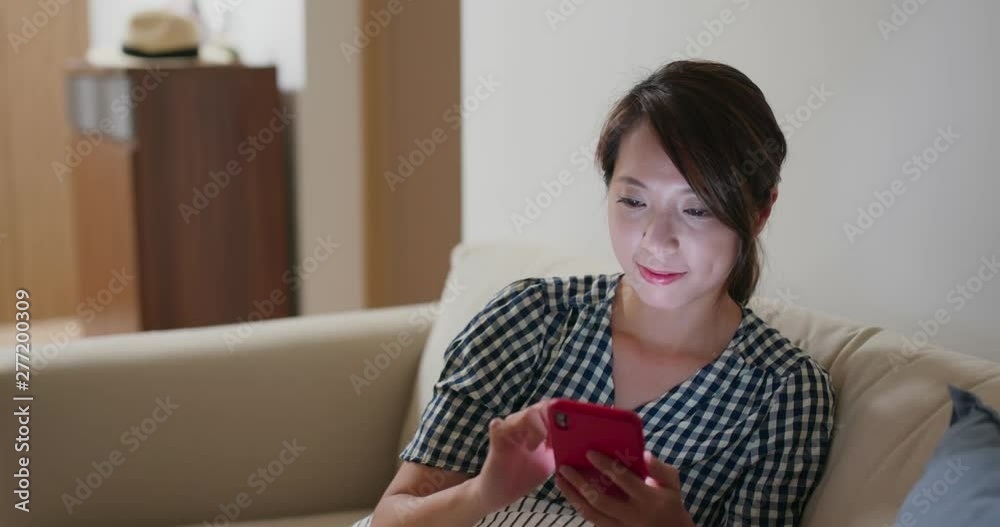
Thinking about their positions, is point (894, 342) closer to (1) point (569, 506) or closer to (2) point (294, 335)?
(1) point (569, 506)

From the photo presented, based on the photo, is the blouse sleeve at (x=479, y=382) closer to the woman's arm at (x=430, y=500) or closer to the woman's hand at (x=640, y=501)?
the woman's arm at (x=430, y=500)

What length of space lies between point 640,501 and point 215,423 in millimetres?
940

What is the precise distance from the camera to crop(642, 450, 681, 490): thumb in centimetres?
126

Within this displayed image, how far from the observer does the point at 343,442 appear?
78.2 inches

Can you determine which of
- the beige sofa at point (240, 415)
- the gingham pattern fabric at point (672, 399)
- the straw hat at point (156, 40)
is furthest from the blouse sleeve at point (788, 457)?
the straw hat at point (156, 40)

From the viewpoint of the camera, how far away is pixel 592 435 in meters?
1.19

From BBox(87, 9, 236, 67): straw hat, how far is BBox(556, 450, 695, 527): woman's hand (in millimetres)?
2815

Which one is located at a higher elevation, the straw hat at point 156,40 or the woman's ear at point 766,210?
the straw hat at point 156,40

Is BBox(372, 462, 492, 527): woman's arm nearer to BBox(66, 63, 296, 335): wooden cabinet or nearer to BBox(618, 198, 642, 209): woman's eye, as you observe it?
BBox(618, 198, 642, 209): woman's eye

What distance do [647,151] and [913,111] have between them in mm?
397

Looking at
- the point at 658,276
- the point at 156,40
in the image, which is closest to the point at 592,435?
the point at 658,276

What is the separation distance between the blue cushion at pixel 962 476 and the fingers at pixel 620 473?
0.27 m

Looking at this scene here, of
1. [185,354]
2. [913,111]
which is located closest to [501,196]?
[185,354]

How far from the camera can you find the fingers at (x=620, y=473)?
1203 mm
